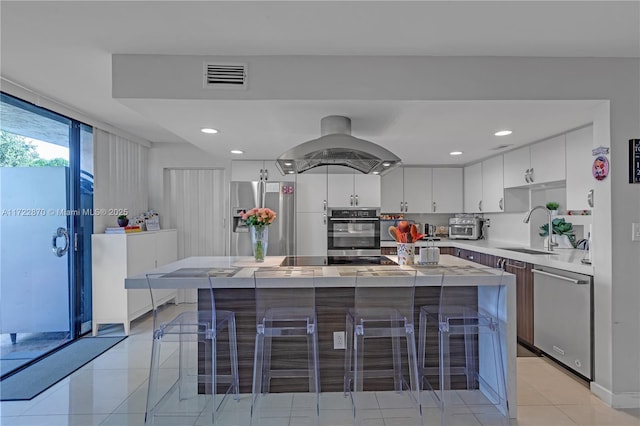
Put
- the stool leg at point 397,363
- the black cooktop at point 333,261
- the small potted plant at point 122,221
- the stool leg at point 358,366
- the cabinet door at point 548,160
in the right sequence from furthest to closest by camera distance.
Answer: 1. the small potted plant at point 122,221
2. the cabinet door at point 548,160
3. the black cooktop at point 333,261
4. the stool leg at point 397,363
5. the stool leg at point 358,366

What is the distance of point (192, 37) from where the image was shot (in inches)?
87.4

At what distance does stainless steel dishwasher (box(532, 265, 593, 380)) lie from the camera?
2732mm

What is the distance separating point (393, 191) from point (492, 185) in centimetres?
141

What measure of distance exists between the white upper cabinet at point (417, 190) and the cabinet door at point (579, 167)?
2267 millimetres

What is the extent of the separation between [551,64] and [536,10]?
77 centimetres

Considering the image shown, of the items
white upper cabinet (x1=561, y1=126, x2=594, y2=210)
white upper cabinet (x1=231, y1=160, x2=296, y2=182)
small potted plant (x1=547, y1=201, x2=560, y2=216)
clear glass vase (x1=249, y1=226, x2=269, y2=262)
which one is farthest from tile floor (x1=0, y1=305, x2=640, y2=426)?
white upper cabinet (x1=231, y1=160, x2=296, y2=182)

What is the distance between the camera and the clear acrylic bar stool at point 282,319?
2.30 metres

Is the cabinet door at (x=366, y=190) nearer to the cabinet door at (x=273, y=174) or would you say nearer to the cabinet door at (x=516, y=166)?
the cabinet door at (x=273, y=174)

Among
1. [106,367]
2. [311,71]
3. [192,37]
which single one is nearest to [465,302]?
[311,71]

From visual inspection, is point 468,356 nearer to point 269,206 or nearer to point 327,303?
point 327,303

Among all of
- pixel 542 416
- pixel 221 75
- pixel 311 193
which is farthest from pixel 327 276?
pixel 311 193

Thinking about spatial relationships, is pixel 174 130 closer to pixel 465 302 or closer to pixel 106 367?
pixel 106 367

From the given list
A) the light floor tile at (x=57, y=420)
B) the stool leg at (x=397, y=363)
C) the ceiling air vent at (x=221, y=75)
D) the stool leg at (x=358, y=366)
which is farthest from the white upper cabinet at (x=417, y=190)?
the light floor tile at (x=57, y=420)

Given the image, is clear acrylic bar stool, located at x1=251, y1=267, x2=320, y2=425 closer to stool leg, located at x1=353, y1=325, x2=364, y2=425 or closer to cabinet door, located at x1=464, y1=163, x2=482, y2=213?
stool leg, located at x1=353, y1=325, x2=364, y2=425
